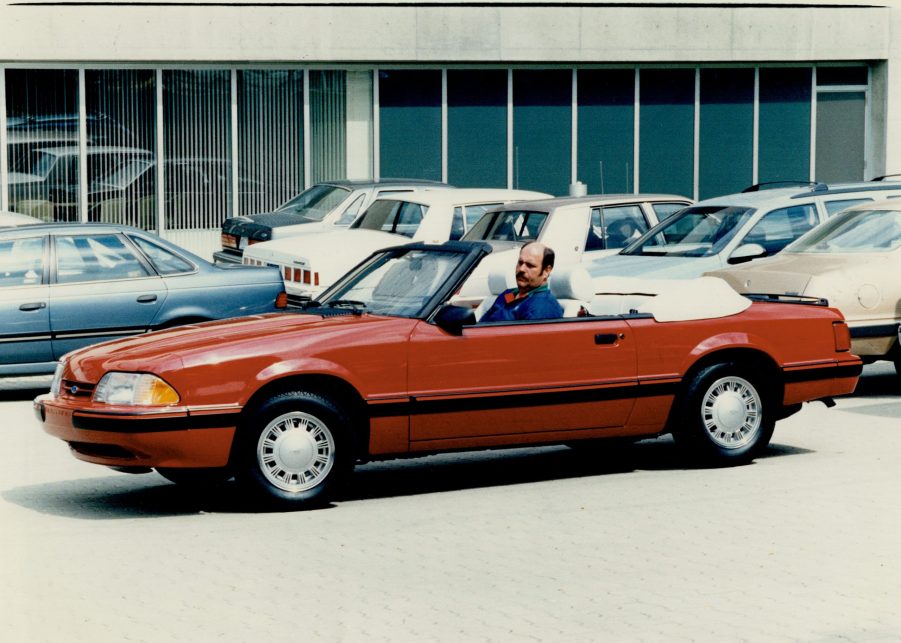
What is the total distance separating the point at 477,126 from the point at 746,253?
13.0 metres

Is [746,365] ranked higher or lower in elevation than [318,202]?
lower

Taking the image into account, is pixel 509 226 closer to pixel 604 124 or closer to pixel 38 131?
pixel 38 131

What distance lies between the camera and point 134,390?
26.2 ft

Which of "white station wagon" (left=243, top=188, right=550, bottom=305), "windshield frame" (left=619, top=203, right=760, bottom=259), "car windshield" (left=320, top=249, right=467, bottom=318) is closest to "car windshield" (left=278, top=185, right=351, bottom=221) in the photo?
"white station wagon" (left=243, top=188, right=550, bottom=305)

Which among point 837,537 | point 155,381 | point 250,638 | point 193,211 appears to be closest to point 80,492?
point 155,381

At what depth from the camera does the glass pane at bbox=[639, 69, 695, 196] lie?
89.6 ft

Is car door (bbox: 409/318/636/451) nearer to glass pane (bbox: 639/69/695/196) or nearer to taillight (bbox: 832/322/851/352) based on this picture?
taillight (bbox: 832/322/851/352)

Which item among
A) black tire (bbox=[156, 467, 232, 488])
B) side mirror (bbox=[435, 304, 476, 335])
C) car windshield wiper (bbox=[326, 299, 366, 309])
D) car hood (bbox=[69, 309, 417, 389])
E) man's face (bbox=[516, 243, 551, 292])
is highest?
man's face (bbox=[516, 243, 551, 292])

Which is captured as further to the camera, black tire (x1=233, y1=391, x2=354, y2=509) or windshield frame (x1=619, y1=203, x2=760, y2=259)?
windshield frame (x1=619, y1=203, x2=760, y2=259)

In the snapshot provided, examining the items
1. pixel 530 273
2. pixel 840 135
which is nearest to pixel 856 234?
pixel 530 273

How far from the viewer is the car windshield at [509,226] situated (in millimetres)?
15445

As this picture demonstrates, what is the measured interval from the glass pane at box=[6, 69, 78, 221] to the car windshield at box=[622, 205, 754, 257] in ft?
41.7

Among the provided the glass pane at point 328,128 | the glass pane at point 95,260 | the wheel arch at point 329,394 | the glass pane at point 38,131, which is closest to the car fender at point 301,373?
the wheel arch at point 329,394

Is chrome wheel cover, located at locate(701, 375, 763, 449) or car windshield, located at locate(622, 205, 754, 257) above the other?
car windshield, located at locate(622, 205, 754, 257)
